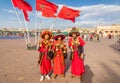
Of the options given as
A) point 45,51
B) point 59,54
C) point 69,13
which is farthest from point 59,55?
point 69,13

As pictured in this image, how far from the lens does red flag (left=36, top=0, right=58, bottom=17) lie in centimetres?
1377

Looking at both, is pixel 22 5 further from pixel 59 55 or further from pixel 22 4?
pixel 59 55

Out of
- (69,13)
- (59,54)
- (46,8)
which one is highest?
(46,8)

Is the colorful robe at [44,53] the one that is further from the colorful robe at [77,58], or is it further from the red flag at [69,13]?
the red flag at [69,13]

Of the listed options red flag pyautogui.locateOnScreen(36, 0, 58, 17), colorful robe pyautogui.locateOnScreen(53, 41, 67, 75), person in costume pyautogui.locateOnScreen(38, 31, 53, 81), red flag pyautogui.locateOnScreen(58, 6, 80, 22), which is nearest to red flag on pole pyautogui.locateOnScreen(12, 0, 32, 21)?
red flag pyautogui.locateOnScreen(36, 0, 58, 17)

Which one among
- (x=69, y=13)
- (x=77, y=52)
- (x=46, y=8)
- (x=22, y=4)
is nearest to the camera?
(x=77, y=52)

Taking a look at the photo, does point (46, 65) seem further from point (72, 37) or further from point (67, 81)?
point (72, 37)

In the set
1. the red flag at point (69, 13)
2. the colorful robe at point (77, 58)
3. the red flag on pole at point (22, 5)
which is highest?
the red flag on pole at point (22, 5)

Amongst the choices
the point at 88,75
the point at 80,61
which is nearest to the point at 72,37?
the point at 80,61

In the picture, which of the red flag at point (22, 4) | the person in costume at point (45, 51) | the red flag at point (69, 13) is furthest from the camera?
the red flag at point (69, 13)

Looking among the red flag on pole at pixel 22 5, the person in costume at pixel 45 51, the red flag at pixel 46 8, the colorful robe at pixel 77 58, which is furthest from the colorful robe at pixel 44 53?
the red flag at pixel 46 8

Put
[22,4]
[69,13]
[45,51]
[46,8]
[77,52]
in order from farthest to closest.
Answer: [69,13] < [46,8] < [22,4] < [77,52] < [45,51]

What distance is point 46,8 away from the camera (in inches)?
545

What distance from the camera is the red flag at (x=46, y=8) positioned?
1377 cm
